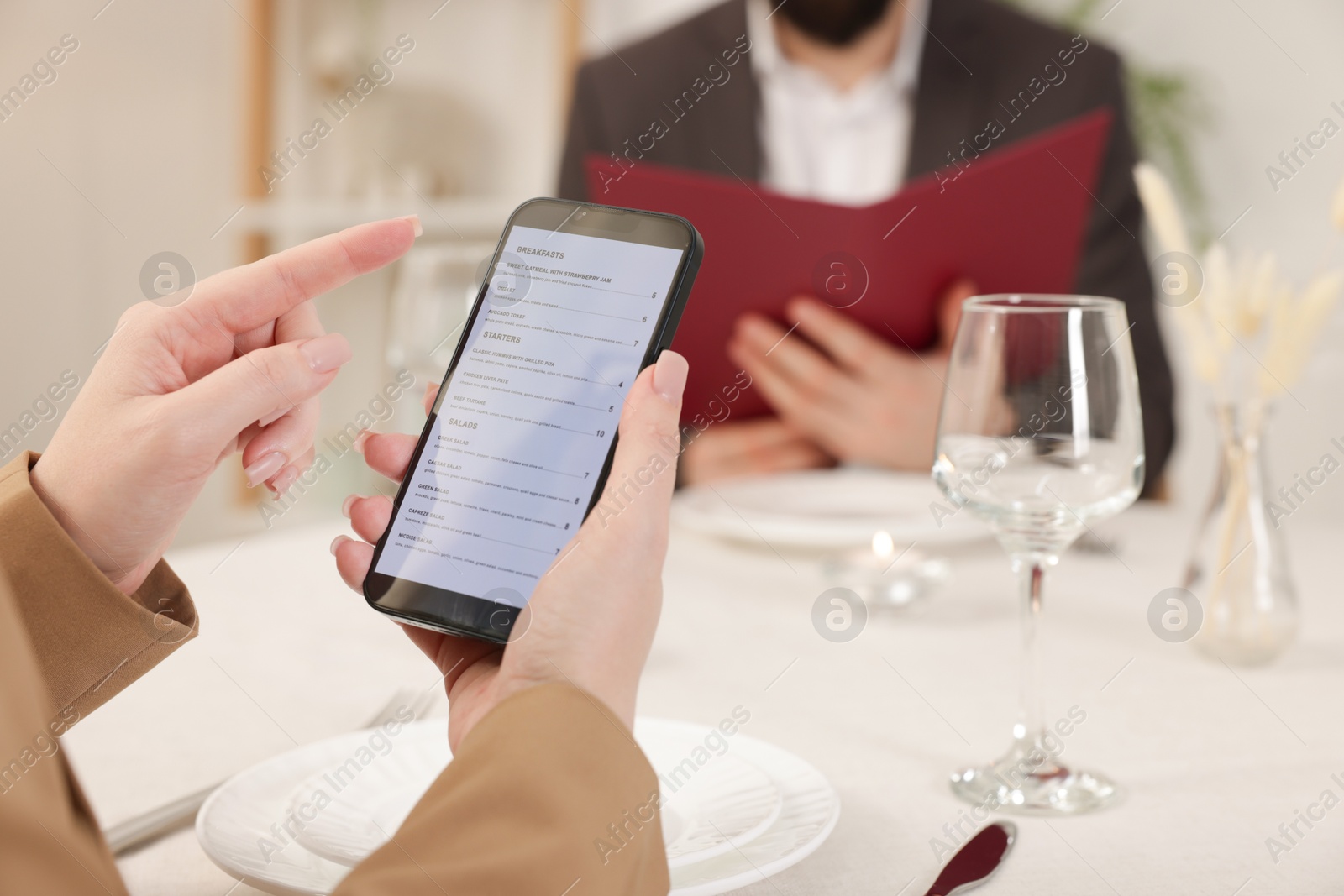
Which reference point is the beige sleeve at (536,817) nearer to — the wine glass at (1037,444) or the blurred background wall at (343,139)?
the wine glass at (1037,444)

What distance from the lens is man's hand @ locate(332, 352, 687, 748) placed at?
1.32ft

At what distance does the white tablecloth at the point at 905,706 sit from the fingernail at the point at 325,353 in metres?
0.22

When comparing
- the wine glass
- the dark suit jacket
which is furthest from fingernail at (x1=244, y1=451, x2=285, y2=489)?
the dark suit jacket

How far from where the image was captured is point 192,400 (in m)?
0.49

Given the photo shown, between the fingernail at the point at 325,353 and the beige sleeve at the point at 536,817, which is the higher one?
the fingernail at the point at 325,353

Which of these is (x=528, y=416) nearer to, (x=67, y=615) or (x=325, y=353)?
(x=325, y=353)

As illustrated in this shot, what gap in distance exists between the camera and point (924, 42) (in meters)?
1.84

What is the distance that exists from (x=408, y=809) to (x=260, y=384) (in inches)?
8.0

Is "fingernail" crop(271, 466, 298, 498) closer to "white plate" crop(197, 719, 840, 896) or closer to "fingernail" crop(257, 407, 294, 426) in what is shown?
"fingernail" crop(257, 407, 294, 426)

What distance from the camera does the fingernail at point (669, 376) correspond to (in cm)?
46

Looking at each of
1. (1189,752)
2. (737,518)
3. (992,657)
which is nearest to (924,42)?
(737,518)

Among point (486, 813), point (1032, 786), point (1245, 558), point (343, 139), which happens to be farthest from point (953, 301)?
point (343, 139)

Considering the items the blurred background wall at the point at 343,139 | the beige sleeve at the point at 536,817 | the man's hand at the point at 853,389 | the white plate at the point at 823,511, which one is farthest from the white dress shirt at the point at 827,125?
the beige sleeve at the point at 536,817

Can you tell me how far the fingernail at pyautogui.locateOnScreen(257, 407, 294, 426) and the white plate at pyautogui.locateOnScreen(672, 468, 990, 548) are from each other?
48cm
